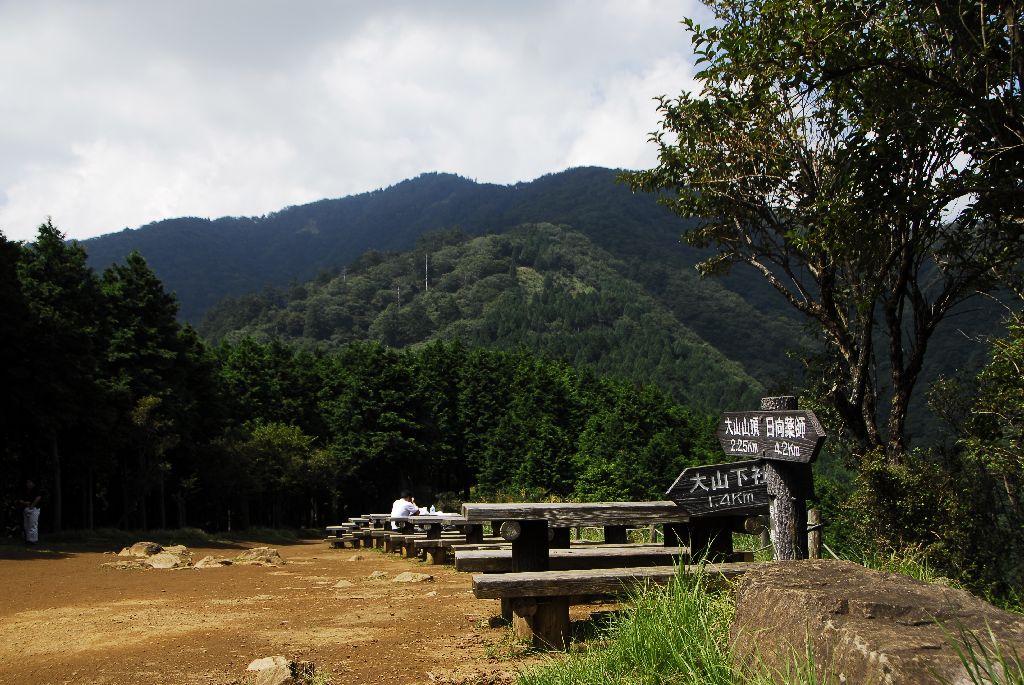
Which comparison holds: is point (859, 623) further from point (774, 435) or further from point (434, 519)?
point (434, 519)

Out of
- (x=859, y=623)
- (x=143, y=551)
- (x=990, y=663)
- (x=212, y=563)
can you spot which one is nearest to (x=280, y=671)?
(x=859, y=623)

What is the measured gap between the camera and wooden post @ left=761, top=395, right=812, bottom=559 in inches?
236

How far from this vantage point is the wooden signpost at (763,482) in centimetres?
592

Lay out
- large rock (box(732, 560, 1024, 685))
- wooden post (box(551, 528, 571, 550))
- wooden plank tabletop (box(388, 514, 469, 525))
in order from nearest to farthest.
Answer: large rock (box(732, 560, 1024, 685)) → wooden post (box(551, 528, 571, 550)) → wooden plank tabletop (box(388, 514, 469, 525))

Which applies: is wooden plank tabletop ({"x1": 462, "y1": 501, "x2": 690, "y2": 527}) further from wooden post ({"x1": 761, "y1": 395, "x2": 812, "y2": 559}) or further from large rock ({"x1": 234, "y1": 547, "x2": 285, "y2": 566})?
large rock ({"x1": 234, "y1": 547, "x2": 285, "y2": 566})

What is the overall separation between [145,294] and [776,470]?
30603mm

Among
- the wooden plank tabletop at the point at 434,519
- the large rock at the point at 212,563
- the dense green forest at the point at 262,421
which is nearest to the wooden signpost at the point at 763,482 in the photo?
the wooden plank tabletop at the point at 434,519

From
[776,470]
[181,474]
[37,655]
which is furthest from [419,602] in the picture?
[181,474]

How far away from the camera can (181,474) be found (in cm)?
3759

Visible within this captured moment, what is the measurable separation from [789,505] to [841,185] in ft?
15.5

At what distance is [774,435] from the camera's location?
19.3ft

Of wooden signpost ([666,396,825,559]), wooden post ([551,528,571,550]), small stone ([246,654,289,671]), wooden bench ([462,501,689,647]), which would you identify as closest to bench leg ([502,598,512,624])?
wooden bench ([462,501,689,647])

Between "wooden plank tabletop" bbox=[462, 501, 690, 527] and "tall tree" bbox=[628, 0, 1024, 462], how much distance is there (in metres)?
4.09

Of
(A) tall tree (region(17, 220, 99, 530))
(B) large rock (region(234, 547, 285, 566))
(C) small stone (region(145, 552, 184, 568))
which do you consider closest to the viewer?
(C) small stone (region(145, 552, 184, 568))
